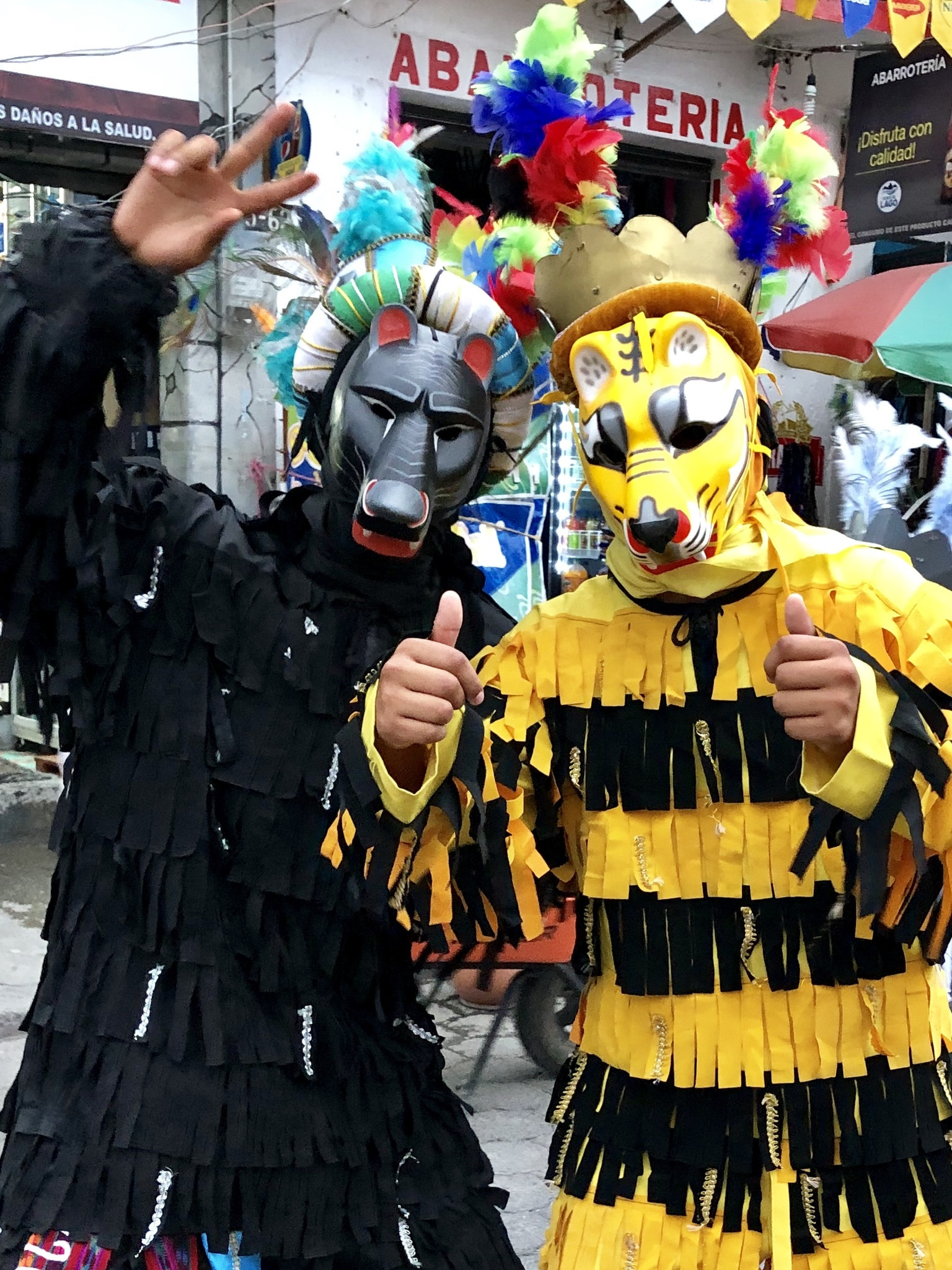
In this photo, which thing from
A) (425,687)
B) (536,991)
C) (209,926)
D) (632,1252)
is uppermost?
(425,687)

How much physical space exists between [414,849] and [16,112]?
4177 millimetres

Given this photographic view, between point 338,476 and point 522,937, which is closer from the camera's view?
point 522,937

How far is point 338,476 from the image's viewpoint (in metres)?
1.88

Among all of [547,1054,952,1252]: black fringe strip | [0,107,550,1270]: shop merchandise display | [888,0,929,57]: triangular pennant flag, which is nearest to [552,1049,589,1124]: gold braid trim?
[547,1054,952,1252]: black fringe strip

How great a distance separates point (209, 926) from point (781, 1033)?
79 centimetres

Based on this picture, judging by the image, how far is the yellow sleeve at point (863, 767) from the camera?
139cm

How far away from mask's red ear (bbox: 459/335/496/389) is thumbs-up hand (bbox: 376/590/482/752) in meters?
0.54

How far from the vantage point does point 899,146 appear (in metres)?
6.25

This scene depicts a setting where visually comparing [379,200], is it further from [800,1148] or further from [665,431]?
[800,1148]

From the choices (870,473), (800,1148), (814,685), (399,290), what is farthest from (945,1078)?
(399,290)

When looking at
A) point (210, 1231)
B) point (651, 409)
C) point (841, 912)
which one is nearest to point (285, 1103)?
point (210, 1231)

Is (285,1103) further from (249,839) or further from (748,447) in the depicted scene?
(748,447)

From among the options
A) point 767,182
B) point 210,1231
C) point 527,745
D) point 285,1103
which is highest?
point 767,182

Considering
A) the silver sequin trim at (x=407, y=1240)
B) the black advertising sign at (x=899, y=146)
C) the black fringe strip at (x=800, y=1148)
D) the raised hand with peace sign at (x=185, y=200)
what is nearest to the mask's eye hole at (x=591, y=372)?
the raised hand with peace sign at (x=185, y=200)
